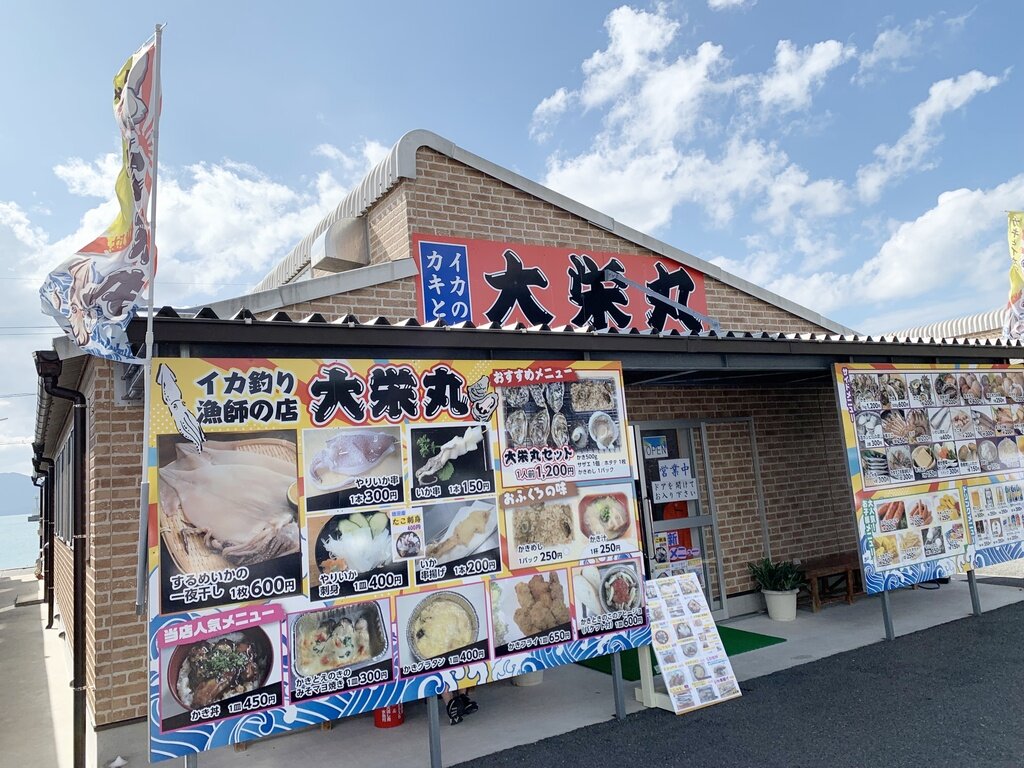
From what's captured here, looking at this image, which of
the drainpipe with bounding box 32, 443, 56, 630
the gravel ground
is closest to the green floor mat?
the gravel ground

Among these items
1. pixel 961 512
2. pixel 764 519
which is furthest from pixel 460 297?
pixel 961 512

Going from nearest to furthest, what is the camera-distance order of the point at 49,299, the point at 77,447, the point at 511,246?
1. the point at 49,299
2. the point at 77,447
3. the point at 511,246

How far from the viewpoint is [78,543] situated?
17.9 feet

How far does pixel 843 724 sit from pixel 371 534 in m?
3.76

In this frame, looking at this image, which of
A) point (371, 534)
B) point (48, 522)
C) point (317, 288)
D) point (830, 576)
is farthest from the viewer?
point (48, 522)

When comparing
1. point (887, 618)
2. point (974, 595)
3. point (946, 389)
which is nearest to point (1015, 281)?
point (946, 389)

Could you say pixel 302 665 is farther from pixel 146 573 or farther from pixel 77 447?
pixel 77 447

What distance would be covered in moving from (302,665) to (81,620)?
7.97 ft

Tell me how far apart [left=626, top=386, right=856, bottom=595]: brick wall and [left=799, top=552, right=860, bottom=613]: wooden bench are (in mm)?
217

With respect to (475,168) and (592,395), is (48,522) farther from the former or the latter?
(592,395)

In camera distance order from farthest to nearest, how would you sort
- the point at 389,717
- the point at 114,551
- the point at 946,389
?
the point at 946,389, the point at 389,717, the point at 114,551

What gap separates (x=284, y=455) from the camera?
167 inches

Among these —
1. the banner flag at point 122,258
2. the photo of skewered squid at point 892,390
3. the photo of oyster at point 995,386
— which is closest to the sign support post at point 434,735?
the banner flag at point 122,258

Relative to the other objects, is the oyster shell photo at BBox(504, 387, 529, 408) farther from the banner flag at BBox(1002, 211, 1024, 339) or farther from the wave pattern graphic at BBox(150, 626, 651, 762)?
the banner flag at BBox(1002, 211, 1024, 339)
